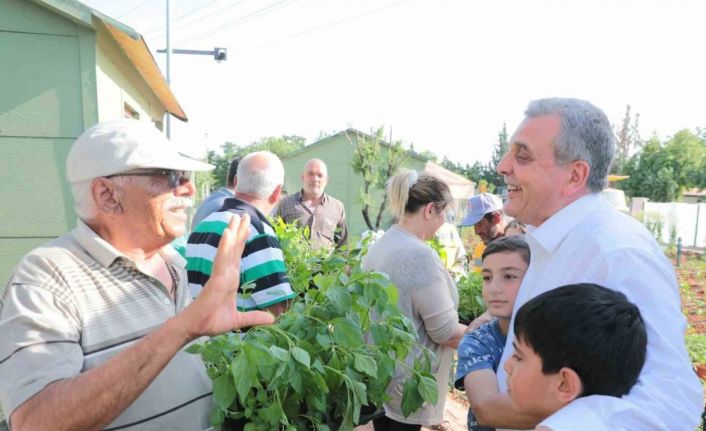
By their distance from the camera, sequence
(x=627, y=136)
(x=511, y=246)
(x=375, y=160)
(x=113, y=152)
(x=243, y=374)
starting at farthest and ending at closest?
(x=627, y=136), (x=375, y=160), (x=511, y=246), (x=113, y=152), (x=243, y=374)

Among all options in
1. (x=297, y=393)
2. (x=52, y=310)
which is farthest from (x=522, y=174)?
(x=52, y=310)

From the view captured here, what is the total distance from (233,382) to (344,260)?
65 centimetres

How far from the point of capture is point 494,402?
1.49 m

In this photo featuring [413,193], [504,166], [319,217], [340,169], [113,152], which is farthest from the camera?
[340,169]

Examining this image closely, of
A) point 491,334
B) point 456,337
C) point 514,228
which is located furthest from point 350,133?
point 491,334

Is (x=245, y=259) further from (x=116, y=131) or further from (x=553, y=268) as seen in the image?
(x=553, y=268)

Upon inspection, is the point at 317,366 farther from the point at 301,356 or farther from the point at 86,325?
the point at 86,325

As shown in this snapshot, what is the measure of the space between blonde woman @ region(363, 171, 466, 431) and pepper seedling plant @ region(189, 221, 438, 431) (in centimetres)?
86

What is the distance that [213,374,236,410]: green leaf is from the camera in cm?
116

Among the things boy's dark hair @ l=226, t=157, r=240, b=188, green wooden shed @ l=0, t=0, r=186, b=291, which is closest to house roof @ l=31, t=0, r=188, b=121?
green wooden shed @ l=0, t=0, r=186, b=291

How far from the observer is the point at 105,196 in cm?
147

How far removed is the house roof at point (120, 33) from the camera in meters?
4.10

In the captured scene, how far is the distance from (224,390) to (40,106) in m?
4.17

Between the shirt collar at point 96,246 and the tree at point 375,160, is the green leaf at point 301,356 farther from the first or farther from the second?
the tree at point 375,160
